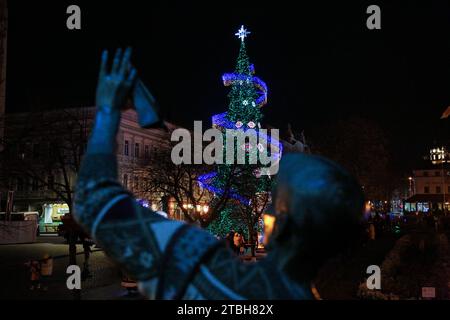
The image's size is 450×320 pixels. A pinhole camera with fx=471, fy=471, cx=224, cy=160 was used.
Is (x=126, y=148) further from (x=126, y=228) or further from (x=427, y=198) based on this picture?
(x=427, y=198)

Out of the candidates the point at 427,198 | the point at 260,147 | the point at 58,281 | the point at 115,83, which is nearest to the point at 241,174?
the point at 260,147

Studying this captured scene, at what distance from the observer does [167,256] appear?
1.31 m

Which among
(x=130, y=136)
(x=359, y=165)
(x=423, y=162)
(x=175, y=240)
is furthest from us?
(x=423, y=162)

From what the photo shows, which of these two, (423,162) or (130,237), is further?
(423,162)

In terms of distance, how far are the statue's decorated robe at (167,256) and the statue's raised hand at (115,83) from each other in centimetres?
25

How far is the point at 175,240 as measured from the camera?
132cm

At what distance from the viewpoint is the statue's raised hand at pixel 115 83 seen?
1466 millimetres

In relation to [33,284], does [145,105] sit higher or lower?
higher

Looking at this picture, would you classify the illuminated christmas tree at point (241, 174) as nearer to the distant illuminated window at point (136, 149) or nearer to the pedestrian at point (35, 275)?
the pedestrian at point (35, 275)

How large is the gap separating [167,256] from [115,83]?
0.57 metres

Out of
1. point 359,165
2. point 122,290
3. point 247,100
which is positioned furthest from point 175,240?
point 359,165

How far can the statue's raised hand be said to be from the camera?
1466 millimetres

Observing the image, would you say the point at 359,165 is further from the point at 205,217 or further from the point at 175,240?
the point at 175,240
